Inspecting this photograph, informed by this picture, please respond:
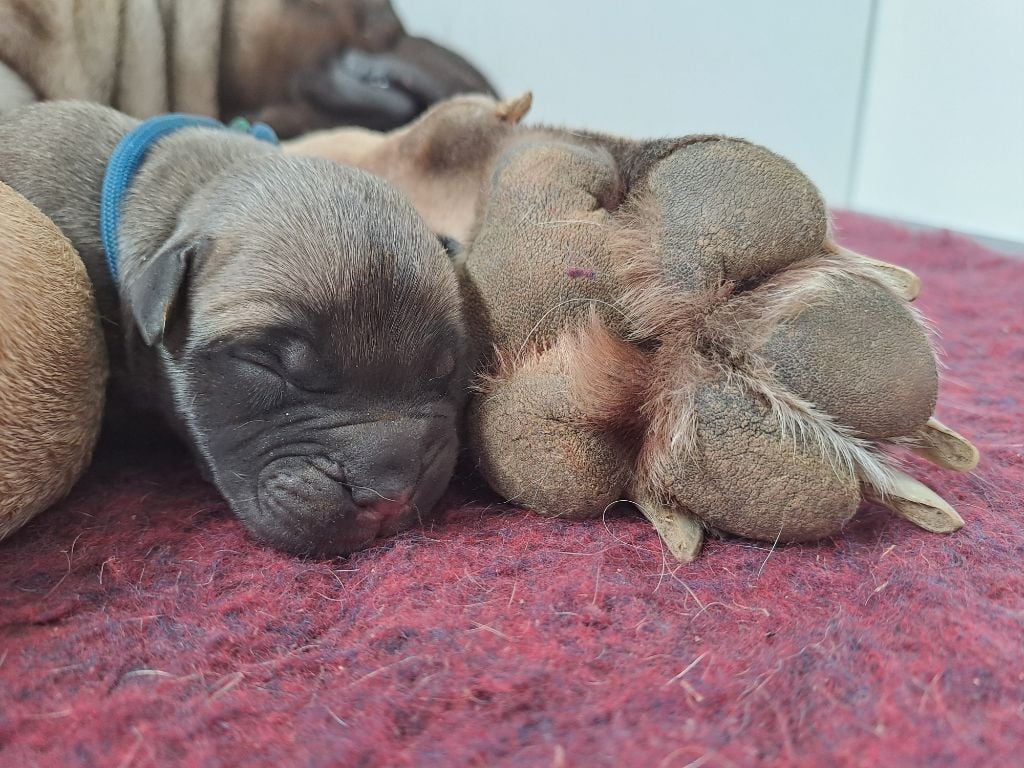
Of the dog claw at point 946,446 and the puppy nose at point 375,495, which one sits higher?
the dog claw at point 946,446

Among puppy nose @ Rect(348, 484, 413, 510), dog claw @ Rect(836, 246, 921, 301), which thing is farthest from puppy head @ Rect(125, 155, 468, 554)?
dog claw @ Rect(836, 246, 921, 301)

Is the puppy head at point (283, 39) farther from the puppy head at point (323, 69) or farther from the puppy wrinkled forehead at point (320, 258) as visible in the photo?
the puppy wrinkled forehead at point (320, 258)

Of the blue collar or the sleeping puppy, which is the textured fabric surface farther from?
the sleeping puppy

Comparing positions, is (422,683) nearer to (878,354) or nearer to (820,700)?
(820,700)

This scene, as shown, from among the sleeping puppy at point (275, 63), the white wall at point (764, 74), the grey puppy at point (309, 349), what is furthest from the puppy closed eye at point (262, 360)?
the white wall at point (764, 74)

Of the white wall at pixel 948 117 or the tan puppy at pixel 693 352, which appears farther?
the white wall at pixel 948 117

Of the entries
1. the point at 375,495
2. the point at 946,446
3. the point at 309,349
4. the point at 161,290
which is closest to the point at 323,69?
the point at 161,290

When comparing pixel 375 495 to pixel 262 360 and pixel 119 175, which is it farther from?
pixel 119 175
